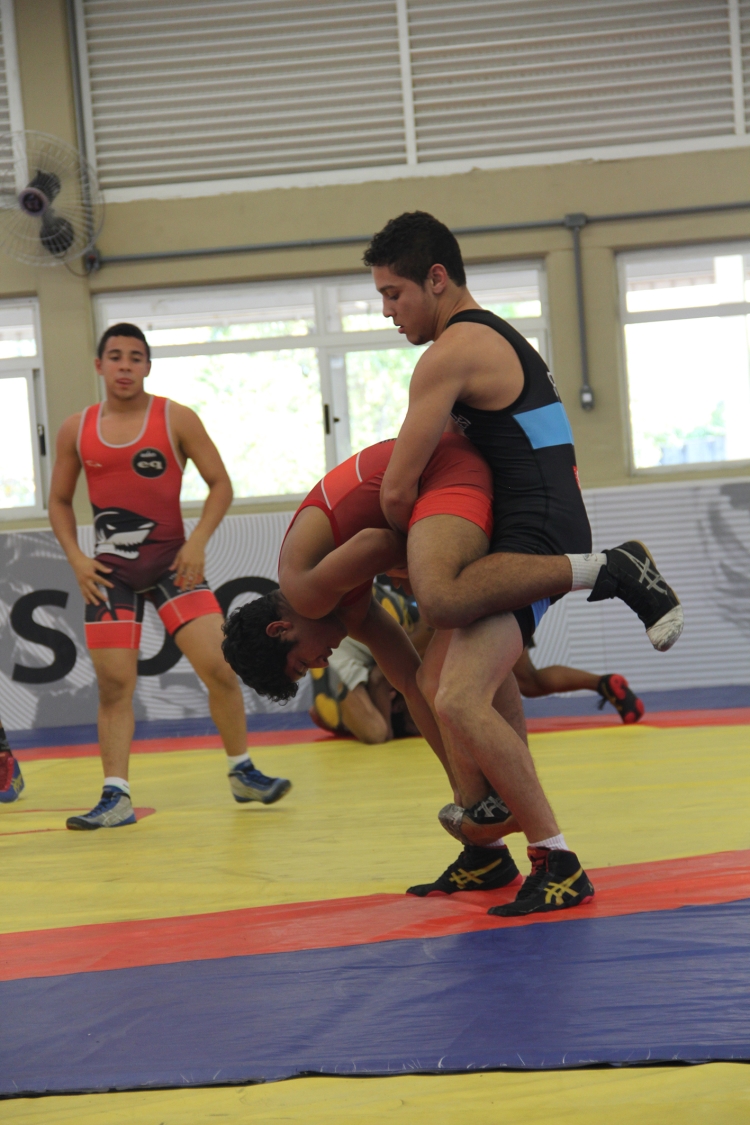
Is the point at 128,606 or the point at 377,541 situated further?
the point at 128,606

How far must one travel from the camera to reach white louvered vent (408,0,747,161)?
23.5 feet

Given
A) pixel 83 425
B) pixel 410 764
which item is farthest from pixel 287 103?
pixel 410 764

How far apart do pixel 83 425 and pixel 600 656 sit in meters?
3.90

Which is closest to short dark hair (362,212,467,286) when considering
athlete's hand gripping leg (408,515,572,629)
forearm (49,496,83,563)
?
athlete's hand gripping leg (408,515,572,629)

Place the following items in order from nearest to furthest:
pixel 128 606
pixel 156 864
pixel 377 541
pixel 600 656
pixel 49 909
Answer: pixel 377 541 < pixel 49 909 < pixel 156 864 < pixel 128 606 < pixel 600 656

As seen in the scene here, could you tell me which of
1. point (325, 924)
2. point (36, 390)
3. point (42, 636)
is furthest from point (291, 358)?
point (325, 924)

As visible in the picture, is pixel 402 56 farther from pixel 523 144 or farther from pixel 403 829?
pixel 403 829

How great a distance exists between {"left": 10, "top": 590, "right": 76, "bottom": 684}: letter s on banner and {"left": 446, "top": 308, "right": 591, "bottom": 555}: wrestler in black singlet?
4.96 metres

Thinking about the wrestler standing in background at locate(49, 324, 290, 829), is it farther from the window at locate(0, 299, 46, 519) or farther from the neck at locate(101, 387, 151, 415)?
the window at locate(0, 299, 46, 519)

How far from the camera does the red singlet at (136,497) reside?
12.6 feet

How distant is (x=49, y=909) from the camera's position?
8.95 ft

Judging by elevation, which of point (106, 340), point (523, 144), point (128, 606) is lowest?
point (128, 606)

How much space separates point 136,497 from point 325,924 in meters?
1.93

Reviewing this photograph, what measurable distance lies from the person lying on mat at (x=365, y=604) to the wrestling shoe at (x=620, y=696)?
8.49 feet
